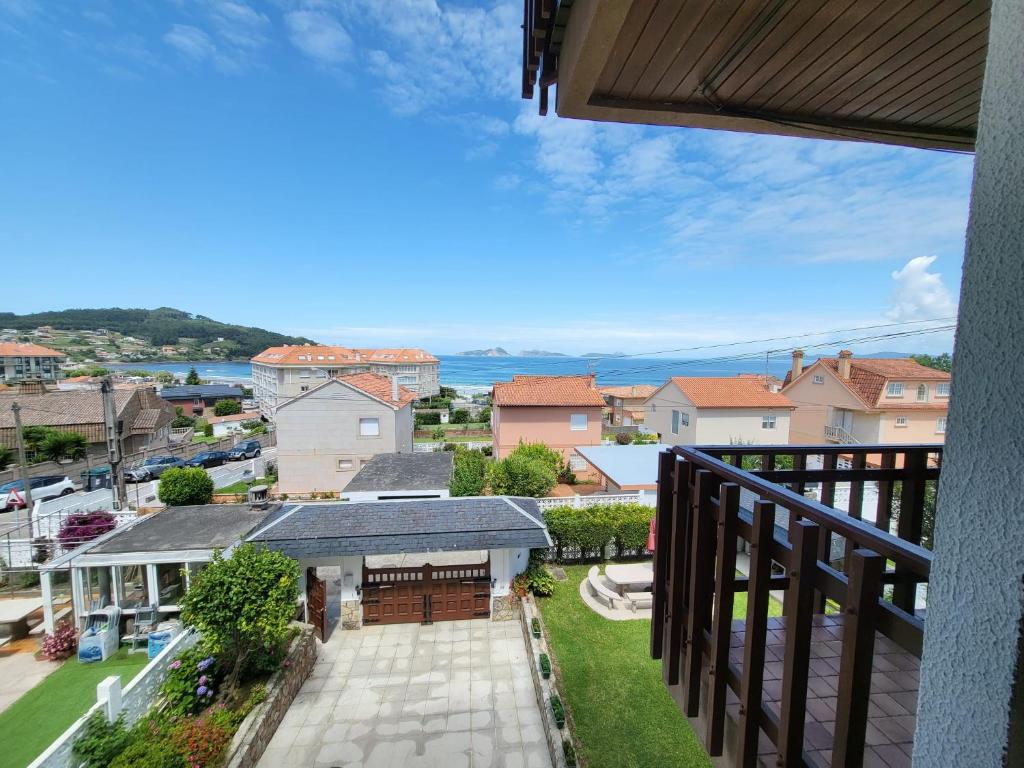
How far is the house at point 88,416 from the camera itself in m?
27.5

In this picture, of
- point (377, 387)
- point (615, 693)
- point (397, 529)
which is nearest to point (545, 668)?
point (615, 693)

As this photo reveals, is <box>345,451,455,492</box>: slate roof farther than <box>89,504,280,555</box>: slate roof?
Yes

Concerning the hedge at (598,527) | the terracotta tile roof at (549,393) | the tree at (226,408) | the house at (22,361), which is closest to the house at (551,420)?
the terracotta tile roof at (549,393)

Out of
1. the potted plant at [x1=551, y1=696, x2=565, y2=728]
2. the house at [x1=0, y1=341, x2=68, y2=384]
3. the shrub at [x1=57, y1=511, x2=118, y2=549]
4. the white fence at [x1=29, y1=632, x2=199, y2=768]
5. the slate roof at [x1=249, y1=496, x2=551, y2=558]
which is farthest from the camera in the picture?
the house at [x1=0, y1=341, x2=68, y2=384]

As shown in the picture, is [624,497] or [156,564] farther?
[624,497]

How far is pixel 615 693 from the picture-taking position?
8.12 m

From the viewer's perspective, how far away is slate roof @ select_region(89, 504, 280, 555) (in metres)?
10.6

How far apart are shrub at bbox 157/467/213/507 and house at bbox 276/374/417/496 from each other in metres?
3.69

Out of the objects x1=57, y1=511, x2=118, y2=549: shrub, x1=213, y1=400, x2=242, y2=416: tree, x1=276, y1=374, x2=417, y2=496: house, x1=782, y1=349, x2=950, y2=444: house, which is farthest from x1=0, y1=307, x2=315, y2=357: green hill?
x1=782, y1=349, x2=950, y2=444: house

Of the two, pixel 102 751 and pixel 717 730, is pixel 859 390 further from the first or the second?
pixel 102 751

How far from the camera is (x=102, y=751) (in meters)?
5.54

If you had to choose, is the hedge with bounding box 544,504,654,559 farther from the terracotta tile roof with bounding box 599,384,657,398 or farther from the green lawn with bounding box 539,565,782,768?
the terracotta tile roof with bounding box 599,384,657,398

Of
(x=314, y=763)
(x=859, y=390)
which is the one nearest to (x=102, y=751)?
(x=314, y=763)

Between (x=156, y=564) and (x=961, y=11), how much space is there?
48.1ft
